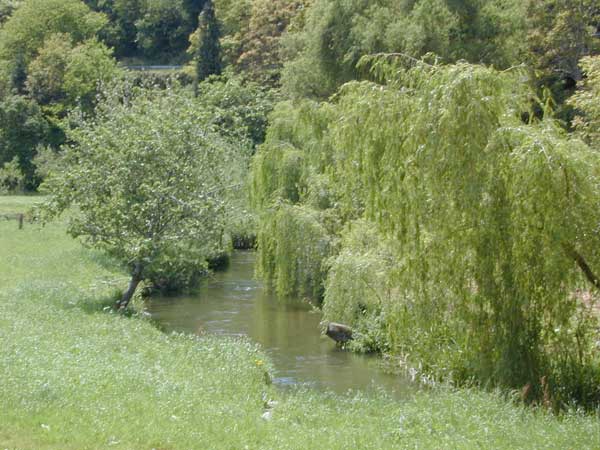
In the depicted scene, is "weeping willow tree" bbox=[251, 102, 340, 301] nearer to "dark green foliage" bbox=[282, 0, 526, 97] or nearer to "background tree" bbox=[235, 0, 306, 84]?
"dark green foliage" bbox=[282, 0, 526, 97]

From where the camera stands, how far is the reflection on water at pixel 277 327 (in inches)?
759

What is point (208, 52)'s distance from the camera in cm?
6284

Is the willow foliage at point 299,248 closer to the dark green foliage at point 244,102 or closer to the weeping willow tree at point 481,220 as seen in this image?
the weeping willow tree at point 481,220

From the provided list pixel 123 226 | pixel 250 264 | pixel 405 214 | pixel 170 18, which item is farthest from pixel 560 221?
pixel 170 18

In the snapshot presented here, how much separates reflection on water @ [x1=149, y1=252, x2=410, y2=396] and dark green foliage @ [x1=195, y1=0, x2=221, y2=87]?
102 feet

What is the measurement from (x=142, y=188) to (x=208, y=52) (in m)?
42.1

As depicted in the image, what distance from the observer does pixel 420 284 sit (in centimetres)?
1536

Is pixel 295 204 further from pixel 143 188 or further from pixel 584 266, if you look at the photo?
pixel 584 266

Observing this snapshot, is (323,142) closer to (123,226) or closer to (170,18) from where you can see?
(123,226)

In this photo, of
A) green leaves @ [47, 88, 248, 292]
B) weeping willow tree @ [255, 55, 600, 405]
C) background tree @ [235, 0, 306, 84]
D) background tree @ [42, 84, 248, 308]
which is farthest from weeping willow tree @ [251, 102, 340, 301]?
background tree @ [235, 0, 306, 84]

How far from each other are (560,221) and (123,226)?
42.1ft

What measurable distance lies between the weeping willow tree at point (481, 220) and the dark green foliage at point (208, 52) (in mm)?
47737

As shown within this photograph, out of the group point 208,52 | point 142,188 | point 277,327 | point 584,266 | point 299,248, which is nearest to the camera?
point 584,266

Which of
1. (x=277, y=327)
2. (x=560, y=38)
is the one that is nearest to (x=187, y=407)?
(x=277, y=327)
